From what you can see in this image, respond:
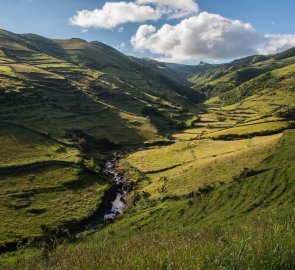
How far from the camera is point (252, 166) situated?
9762cm

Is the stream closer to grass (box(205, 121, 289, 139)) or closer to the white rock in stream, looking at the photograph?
the white rock in stream

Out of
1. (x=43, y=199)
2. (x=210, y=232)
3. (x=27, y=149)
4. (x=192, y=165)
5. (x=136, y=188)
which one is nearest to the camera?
(x=210, y=232)

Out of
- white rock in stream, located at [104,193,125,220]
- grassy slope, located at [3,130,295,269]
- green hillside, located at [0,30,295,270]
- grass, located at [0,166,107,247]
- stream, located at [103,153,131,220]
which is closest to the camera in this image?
grassy slope, located at [3,130,295,269]

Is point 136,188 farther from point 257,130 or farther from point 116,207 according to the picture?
point 257,130

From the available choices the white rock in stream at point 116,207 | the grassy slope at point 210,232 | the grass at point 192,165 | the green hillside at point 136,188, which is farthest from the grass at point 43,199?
the grass at point 192,165

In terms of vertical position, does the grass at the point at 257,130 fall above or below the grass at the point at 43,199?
above

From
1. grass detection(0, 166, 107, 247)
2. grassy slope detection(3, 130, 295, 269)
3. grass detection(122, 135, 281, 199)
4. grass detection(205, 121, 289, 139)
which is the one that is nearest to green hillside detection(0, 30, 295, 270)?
grassy slope detection(3, 130, 295, 269)

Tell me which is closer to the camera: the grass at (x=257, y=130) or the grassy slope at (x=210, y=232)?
the grassy slope at (x=210, y=232)

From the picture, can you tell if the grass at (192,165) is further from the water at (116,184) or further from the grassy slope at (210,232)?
the grassy slope at (210,232)

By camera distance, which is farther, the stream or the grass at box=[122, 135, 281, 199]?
the grass at box=[122, 135, 281, 199]

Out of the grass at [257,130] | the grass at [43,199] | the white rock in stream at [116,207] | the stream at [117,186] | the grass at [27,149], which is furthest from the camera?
the grass at [257,130]

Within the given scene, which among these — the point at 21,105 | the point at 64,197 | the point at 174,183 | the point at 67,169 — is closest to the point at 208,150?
the point at 174,183

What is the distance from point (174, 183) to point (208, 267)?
98.8 metres

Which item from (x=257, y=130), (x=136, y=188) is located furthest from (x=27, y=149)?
(x=257, y=130)
